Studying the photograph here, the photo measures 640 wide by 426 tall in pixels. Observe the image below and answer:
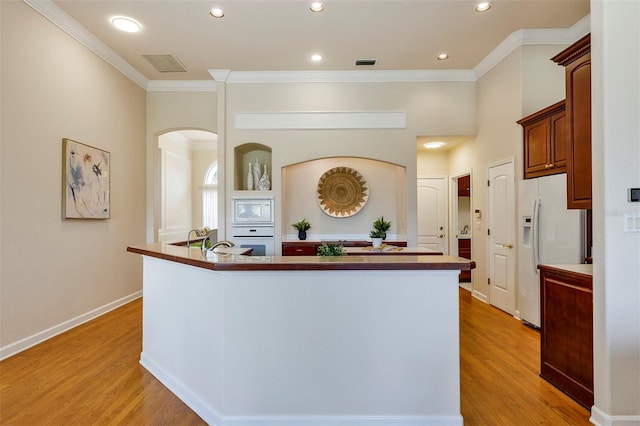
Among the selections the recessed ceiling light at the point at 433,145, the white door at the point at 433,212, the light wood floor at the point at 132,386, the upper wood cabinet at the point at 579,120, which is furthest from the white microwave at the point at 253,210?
the upper wood cabinet at the point at 579,120

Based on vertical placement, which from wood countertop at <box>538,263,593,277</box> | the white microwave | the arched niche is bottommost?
wood countertop at <box>538,263,593,277</box>

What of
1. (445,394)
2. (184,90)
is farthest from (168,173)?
(445,394)

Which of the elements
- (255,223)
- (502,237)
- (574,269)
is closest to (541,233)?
(502,237)

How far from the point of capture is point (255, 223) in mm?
5184

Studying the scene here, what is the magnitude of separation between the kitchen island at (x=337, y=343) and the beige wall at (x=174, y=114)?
4129 mm

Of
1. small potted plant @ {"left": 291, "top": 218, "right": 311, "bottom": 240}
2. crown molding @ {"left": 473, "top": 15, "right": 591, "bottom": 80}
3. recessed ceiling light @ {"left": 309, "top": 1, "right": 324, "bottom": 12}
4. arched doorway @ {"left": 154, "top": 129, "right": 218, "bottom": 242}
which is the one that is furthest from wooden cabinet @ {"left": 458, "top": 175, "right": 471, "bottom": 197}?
arched doorway @ {"left": 154, "top": 129, "right": 218, "bottom": 242}

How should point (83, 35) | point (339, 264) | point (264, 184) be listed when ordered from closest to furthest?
1. point (339, 264)
2. point (83, 35)
3. point (264, 184)

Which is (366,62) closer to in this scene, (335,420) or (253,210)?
(253,210)

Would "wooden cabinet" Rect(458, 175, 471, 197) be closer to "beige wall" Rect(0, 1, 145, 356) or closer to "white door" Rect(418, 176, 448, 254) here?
"white door" Rect(418, 176, 448, 254)

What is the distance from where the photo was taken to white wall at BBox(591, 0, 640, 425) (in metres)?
2.00

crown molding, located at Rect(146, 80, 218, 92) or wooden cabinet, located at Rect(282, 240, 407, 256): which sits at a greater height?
crown molding, located at Rect(146, 80, 218, 92)

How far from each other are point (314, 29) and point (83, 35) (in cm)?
267

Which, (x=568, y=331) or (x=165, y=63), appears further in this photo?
(x=165, y=63)

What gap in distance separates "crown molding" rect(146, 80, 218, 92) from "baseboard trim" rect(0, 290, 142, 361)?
3257 mm
